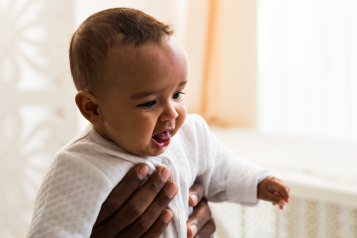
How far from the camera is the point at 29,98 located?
51.7 inches

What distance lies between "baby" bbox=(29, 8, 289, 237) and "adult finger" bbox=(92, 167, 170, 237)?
31 millimetres

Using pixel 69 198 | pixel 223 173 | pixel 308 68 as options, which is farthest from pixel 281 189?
pixel 308 68

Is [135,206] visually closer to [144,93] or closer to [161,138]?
[161,138]

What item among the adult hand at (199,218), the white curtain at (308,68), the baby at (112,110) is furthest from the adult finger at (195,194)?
the white curtain at (308,68)

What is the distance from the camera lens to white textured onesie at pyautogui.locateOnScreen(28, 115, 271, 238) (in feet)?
2.13

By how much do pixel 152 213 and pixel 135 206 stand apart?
1.8 inches

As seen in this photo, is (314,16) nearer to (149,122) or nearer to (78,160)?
(149,122)

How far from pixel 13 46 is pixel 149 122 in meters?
0.90

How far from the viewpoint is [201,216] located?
940mm

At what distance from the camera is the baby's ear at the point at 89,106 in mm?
682

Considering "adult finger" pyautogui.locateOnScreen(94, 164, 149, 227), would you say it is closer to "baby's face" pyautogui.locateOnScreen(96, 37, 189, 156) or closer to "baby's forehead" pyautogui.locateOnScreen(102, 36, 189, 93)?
"baby's face" pyautogui.locateOnScreen(96, 37, 189, 156)

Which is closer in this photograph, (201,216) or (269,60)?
(201,216)

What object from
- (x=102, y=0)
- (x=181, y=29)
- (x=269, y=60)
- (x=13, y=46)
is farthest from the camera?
(x=181, y=29)

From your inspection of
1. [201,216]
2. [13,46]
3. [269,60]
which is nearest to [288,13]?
[269,60]
